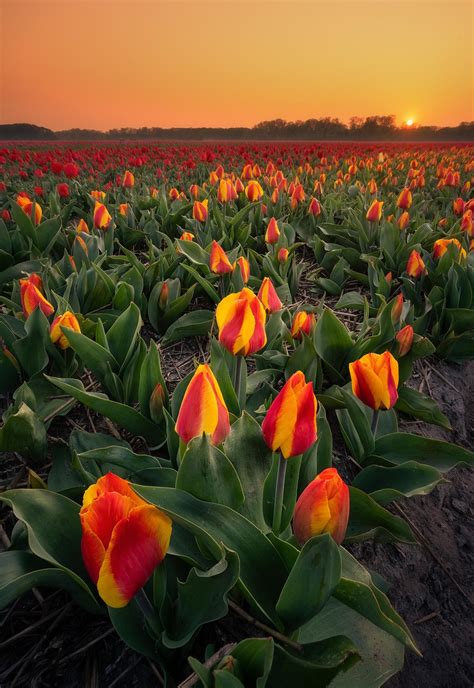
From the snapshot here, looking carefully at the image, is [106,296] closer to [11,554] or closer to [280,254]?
[280,254]

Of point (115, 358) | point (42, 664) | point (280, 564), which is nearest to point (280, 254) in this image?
point (115, 358)

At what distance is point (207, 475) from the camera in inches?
38.7

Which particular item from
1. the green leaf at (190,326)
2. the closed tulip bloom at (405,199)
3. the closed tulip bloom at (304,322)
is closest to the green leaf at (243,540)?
the closed tulip bloom at (304,322)

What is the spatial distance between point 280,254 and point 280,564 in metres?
1.94

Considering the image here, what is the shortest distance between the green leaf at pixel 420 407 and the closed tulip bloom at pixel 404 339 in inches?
7.0

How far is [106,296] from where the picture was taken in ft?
7.58

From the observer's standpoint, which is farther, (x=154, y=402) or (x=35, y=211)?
(x=35, y=211)

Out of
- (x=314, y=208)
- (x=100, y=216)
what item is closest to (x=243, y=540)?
(x=100, y=216)

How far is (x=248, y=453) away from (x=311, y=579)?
1.43 feet

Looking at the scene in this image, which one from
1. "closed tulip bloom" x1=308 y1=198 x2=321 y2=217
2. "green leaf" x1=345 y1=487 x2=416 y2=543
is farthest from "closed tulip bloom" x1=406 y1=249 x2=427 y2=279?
"green leaf" x1=345 y1=487 x2=416 y2=543

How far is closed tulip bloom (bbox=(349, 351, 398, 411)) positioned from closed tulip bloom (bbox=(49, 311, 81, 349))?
973 millimetres

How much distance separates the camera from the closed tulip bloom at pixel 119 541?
2.23ft

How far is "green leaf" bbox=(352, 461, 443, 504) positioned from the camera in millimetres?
1267

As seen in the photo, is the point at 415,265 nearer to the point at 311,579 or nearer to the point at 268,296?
the point at 268,296
